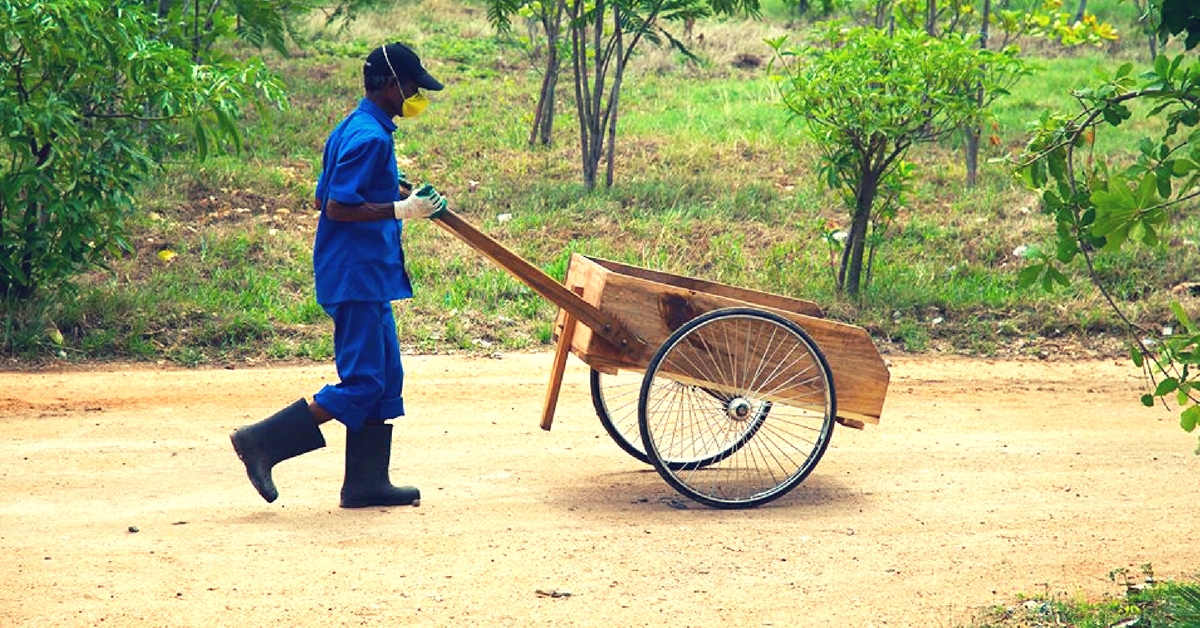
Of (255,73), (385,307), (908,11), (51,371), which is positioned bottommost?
(51,371)

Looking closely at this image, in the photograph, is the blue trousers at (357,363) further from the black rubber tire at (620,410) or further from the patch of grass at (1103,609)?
the patch of grass at (1103,609)

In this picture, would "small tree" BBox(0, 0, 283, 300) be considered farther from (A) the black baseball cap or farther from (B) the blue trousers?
(B) the blue trousers

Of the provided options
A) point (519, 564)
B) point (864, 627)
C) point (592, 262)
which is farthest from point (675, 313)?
point (864, 627)

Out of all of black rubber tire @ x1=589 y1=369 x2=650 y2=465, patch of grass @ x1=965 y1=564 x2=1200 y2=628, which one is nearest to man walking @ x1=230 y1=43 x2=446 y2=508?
black rubber tire @ x1=589 y1=369 x2=650 y2=465

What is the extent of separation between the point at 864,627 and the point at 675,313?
5.87 ft

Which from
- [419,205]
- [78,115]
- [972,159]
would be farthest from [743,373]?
[972,159]

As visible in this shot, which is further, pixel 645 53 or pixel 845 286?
pixel 645 53

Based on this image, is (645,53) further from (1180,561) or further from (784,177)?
(1180,561)

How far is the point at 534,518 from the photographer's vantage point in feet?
19.7

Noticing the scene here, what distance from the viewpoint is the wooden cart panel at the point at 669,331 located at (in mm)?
6129

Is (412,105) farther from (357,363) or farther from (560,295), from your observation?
(357,363)

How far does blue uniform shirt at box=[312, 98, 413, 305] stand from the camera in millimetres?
5699

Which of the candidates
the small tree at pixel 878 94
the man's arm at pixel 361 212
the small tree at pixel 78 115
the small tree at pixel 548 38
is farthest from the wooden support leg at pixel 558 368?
the small tree at pixel 548 38

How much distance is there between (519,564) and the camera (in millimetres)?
5406
